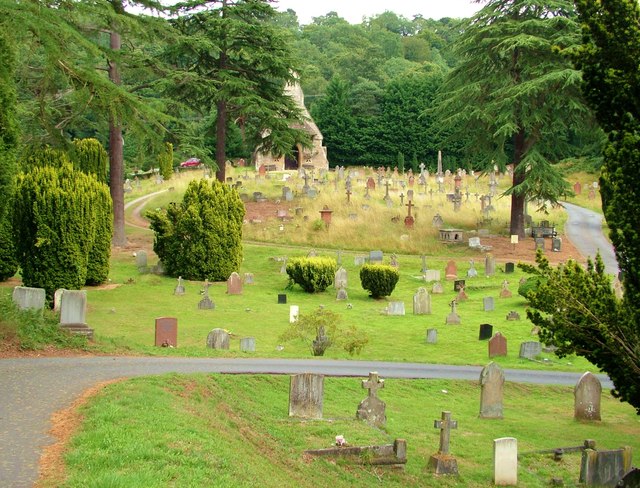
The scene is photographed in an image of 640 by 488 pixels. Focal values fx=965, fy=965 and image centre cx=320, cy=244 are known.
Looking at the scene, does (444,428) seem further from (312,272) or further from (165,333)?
(312,272)

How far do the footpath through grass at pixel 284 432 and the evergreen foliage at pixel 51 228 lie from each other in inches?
358

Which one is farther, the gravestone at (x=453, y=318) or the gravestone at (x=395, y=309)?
the gravestone at (x=395, y=309)

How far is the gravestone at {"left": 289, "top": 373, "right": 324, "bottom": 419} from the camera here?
13805 mm

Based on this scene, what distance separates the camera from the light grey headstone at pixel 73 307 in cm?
1752

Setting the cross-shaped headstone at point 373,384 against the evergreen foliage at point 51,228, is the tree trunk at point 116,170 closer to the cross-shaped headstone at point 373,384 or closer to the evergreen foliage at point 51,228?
the evergreen foliage at point 51,228

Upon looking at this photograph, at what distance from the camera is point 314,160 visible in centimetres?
6656

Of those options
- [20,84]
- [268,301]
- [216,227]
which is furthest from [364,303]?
[20,84]

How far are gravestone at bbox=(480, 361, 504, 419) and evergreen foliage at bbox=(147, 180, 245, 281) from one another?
16.9m

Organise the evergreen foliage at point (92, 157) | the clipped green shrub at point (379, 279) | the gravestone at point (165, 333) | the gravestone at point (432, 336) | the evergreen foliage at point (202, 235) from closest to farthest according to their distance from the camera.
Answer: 1. the gravestone at point (165, 333)
2. the gravestone at point (432, 336)
3. the clipped green shrub at point (379, 279)
4. the evergreen foliage at point (202, 235)
5. the evergreen foliage at point (92, 157)

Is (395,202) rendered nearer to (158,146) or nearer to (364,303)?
(364,303)

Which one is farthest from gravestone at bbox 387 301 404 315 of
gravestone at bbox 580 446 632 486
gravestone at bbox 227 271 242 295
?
gravestone at bbox 580 446 632 486

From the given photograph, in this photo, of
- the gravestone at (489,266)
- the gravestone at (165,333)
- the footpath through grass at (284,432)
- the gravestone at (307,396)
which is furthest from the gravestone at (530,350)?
the gravestone at (489,266)

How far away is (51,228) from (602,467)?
14.6 meters

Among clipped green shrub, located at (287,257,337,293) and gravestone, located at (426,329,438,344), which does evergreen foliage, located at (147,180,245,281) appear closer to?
clipped green shrub, located at (287,257,337,293)
